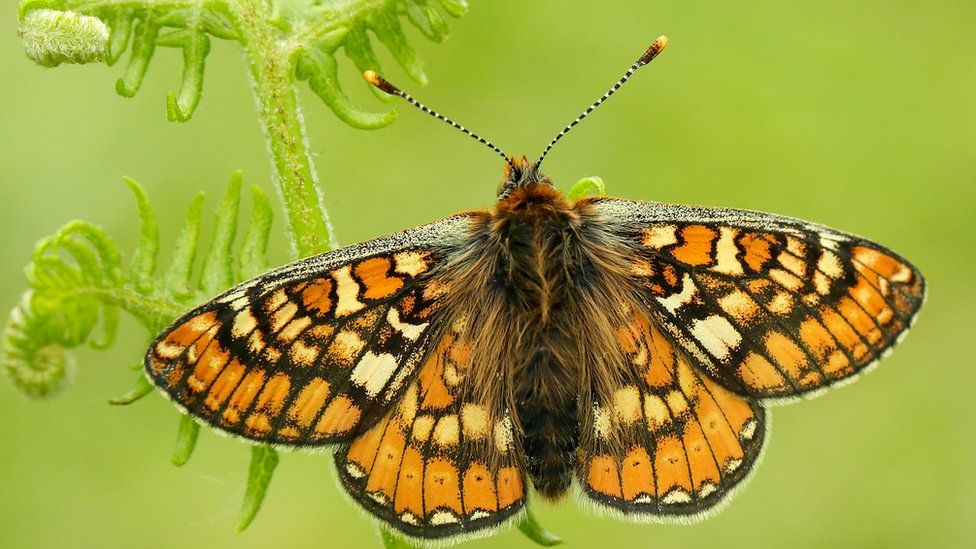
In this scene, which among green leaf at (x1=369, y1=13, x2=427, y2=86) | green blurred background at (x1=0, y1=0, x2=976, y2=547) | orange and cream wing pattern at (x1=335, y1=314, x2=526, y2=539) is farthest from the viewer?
green blurred background at (x1=0, y1=0, x2=976, y2=547)

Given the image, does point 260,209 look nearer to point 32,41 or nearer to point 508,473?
point 32,41

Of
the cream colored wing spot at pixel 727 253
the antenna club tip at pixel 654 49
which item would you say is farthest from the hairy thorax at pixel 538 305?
the antenna club tip at pixel 654 49

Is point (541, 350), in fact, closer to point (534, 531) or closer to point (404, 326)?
point (404, 326)

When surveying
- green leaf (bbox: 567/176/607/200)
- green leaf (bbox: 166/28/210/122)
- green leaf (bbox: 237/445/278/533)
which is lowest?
green leaf (bbox: 237/445/278/533)

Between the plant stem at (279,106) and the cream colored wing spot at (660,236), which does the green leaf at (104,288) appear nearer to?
the plant stem at (279,106)

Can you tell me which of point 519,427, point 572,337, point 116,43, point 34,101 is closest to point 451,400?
point 519,427

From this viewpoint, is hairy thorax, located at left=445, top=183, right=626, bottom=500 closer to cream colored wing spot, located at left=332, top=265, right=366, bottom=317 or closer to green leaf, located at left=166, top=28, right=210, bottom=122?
cream colored wing spot, located at left=332, top=265, right=366, bottom=317

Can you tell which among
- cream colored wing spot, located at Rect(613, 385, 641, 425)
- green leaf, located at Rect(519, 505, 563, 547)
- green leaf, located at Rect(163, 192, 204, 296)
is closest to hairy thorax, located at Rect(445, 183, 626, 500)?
cream colored wing spot, located at Rect(613, 385, 641, 425)
